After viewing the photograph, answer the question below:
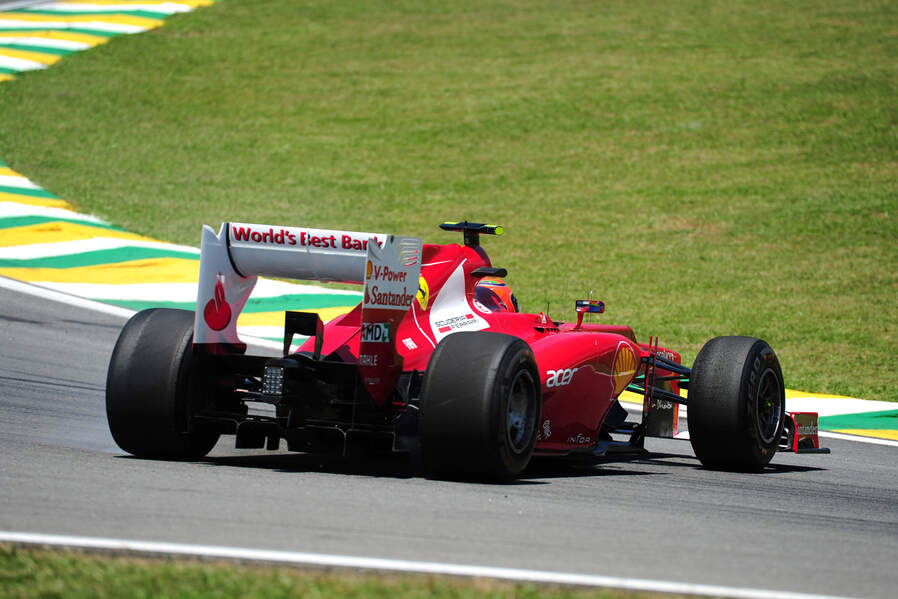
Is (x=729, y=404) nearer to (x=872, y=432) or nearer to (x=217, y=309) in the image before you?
(x=217, y=309)

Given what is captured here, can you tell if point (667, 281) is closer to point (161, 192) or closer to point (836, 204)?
point (836, 204)

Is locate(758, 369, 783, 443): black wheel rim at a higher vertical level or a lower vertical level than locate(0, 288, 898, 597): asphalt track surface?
higher

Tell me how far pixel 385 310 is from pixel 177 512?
6.86 feet

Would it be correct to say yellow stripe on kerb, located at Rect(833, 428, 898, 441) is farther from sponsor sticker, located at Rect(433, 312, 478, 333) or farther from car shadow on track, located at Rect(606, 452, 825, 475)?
sponsor sticker, located at Rect(433, 312, 478, 333)

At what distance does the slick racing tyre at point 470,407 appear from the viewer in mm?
6656

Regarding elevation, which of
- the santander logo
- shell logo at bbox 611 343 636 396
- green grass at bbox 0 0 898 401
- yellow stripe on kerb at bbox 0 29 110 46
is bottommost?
shell logo at bbox 611 343 636 396

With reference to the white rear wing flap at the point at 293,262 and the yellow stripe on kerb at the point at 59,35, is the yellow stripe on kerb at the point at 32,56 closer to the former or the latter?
the yellow stripe on kerb at the point at 59,35

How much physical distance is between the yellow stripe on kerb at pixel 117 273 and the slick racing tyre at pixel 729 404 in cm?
749

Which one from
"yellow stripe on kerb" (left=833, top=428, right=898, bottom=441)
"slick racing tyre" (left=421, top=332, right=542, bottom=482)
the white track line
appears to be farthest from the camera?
"yellow stripe on kerb" (left=833, top=428, right=898, bottom=441)

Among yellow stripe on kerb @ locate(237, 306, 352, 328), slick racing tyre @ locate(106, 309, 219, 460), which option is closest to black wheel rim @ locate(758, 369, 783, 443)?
slick racing tyre @ locate(106, 309, 219, 460)

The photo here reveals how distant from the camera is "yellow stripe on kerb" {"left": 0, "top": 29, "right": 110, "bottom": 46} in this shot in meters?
27.2

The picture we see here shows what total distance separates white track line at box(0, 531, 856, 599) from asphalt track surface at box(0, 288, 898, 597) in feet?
0.33

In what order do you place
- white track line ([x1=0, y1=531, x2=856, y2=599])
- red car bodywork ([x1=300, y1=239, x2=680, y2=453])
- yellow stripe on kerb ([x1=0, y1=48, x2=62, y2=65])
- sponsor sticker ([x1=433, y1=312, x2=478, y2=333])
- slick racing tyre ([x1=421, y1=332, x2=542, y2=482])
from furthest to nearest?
yellow stripe on kerb ([x1=0, y1=48, x2=62, y2=65]) < sponsor sticker ([x1=433, y1=312, x2=478, y2=333]) < red car bodywork ([x1=300, y1=239, x2=680, y2=453]) < slick racing tyre ([x1=421, y1=332, x2=542, y2=482]) < white track line ([x1=0, y1=531, x2=856, y2=599])

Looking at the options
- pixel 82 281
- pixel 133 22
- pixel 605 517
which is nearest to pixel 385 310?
pixel 605 517
